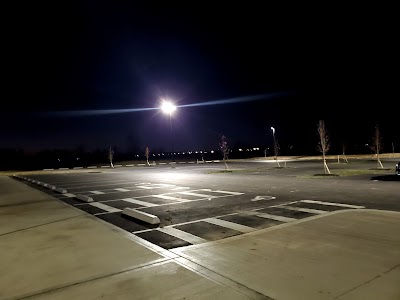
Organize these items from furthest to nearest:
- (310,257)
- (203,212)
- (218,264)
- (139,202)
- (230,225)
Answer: (139,202) < (203,212) < (230,225) < (310,257) < (218,264)

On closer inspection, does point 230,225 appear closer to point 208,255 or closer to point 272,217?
point 272,217

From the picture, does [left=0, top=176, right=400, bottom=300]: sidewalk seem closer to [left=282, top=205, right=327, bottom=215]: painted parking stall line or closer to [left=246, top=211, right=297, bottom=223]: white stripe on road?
[left=246, top=211, right=297, bottom=223]: white stripe on road

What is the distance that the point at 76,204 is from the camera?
14.7 metres

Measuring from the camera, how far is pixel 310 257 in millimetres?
5621

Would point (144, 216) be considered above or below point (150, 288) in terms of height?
above

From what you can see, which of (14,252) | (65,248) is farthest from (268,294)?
(14,252)

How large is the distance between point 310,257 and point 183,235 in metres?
3.41

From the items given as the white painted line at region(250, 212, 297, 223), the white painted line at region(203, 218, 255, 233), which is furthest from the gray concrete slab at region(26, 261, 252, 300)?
the white painted line at region(250, 212, 297, 223)

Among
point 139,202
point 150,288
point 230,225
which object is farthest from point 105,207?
point 150,288

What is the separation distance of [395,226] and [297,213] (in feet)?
10.1

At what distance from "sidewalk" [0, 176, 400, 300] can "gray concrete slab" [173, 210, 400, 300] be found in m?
0.01

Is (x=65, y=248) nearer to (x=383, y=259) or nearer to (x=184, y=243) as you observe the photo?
(x=184, y=243)

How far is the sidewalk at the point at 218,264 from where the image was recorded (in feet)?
14.4

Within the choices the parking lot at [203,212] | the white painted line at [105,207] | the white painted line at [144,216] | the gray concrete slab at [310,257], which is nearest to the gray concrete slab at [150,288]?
the gray concrete slab at [310,257]
